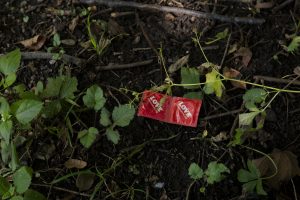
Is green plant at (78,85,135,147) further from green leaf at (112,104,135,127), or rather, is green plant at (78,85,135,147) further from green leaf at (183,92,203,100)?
green leaf at (183,92,203,100)

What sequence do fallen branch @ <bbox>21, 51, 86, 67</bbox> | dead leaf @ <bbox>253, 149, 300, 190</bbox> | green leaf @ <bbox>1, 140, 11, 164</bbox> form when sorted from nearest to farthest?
dead leaf @ <bbox>253, 149, 300, 190</bbox> < green leaf @ <bbox>1, 140, 11, 164</bbox> < fallen branch @ <bbox>21, 51, 86, 67</bbox>

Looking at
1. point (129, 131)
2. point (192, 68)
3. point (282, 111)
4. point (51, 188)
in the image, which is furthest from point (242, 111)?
point (51, 188)

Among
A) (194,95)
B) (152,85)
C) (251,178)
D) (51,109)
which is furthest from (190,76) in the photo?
(51,109)

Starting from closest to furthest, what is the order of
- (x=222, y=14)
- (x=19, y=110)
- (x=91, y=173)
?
(x=19, y=110), (x=91, y=173), (x=222, y=14)

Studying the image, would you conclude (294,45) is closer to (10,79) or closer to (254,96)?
(254,96)

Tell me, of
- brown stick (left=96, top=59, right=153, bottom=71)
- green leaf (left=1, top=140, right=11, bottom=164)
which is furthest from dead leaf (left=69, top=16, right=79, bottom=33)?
green leaf (left=1, top=140, right=11, bottom=164)

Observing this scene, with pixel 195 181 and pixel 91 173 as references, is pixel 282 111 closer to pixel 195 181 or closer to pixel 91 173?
pixel 195 181

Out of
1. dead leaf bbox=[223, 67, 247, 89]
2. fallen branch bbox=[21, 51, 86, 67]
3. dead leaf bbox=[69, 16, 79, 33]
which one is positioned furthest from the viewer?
dead leaf bbox=[69, 16, 79, 33]

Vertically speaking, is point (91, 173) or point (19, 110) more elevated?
point (19, 110)
